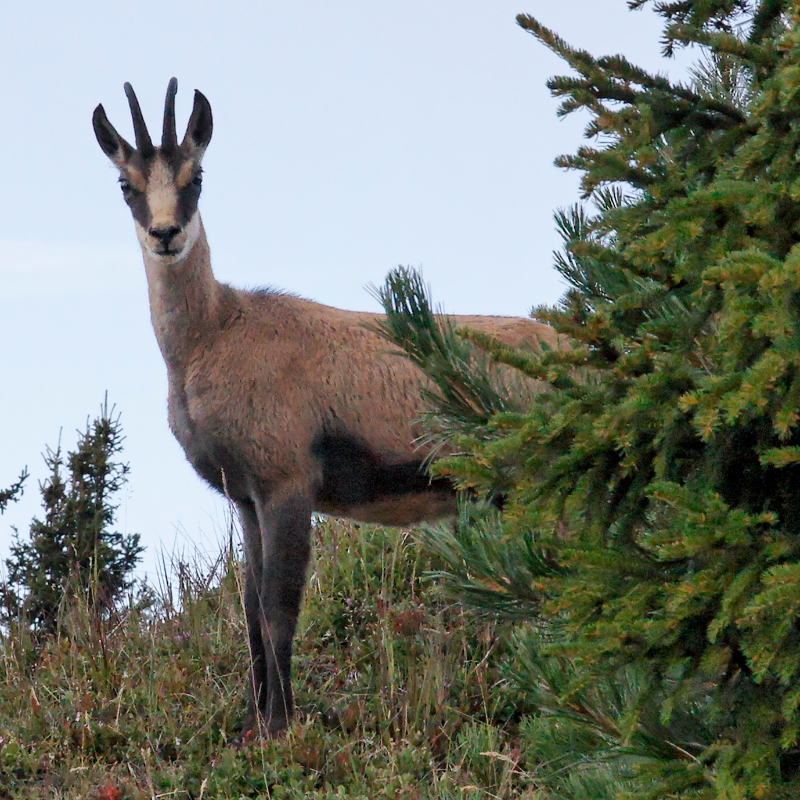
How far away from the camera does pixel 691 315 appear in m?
2.82

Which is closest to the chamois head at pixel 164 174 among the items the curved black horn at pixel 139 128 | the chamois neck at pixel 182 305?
the curved black horn at pixel 139 128

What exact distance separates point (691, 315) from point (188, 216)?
14.1ft

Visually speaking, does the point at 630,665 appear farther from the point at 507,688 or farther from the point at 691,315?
the point at 507,688

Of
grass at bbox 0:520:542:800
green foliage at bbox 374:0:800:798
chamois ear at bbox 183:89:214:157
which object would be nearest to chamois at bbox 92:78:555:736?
chamois ear at bbox 183:89:214:157

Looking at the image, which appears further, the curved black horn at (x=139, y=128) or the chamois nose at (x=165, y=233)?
the curved black horn at (x=139, y=128)

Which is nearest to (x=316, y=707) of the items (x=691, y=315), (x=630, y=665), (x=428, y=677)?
(x=428, y=677)

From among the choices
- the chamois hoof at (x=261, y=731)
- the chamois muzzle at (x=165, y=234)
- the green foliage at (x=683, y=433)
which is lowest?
the chamois hoof at (x=261, y=731)

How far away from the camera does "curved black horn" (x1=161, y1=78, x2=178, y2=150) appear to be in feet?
21.7

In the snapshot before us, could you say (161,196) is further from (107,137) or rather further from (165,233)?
(107,137)

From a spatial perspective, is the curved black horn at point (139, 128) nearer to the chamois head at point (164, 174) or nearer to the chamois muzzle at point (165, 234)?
the chamois head at point (164, 174)

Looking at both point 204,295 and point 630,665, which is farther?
point 204,295

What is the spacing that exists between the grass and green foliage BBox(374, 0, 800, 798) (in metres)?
2.38

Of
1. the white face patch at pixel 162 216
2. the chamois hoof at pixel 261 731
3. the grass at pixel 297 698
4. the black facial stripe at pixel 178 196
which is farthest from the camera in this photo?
the black facial stripe at pixel 178 196

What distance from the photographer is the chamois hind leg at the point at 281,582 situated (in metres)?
6.28
